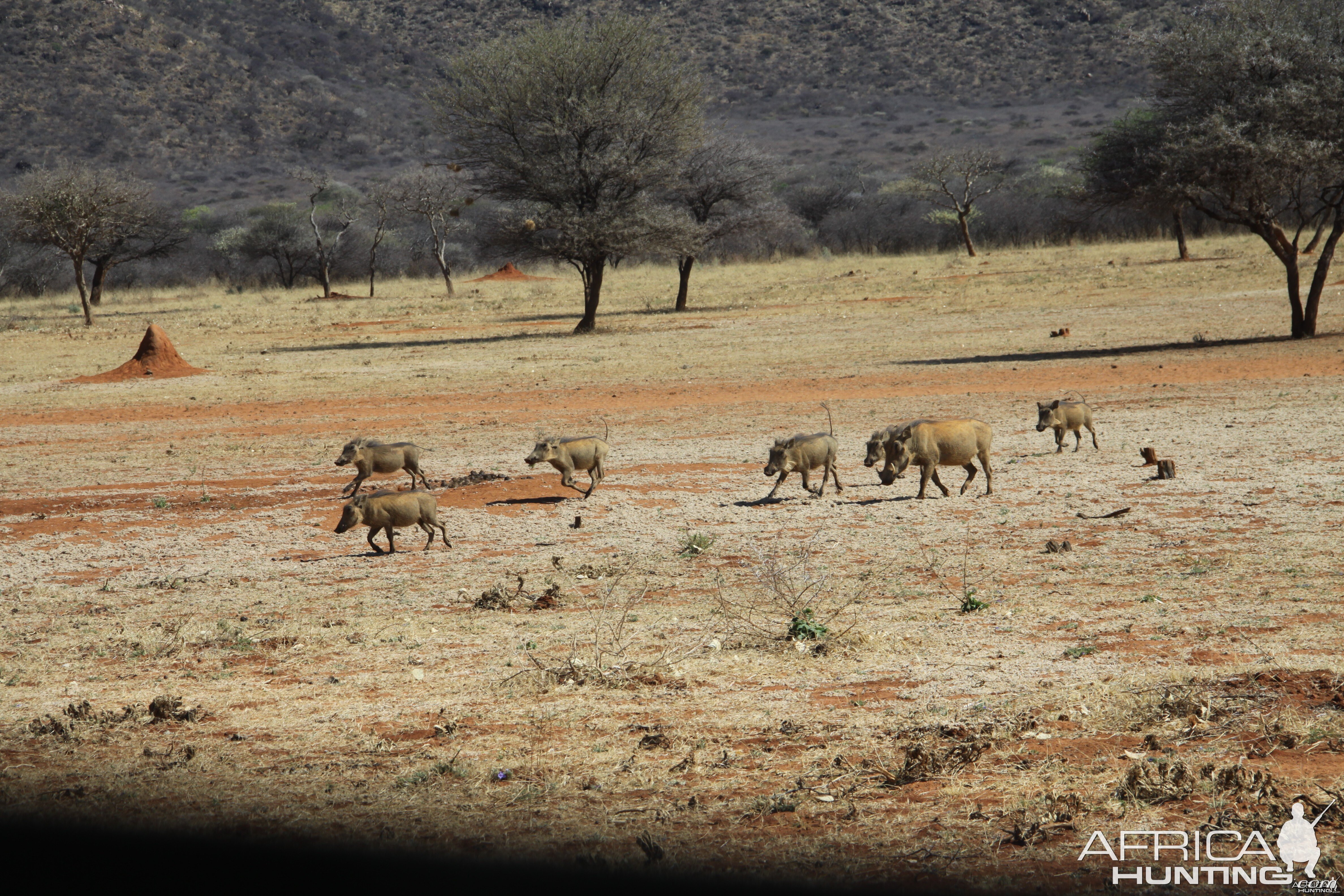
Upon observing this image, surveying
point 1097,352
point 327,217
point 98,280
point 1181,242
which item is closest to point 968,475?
point 1097,352

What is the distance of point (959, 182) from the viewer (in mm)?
62375

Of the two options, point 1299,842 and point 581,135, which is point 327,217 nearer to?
point 581,135

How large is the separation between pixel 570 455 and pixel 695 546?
2.54 metres

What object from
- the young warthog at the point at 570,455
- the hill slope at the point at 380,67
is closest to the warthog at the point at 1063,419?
the young warthog at the point at 570,455

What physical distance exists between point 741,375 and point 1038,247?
3399cm

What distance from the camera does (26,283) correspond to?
194 feet

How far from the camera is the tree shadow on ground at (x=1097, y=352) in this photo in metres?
22.4

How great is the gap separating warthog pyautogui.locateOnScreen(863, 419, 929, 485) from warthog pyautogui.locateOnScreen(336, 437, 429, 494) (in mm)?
4365

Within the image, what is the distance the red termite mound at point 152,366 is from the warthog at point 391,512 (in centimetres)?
1720

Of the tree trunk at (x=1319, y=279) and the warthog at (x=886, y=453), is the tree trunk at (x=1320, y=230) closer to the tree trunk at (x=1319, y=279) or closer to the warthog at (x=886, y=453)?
the tree trunk at (x=1319, y=279)

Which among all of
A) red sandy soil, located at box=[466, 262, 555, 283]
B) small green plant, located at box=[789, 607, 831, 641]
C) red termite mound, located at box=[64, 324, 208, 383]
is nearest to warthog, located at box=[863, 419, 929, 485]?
small green plant, located at box=[789, 607, 831, 641]

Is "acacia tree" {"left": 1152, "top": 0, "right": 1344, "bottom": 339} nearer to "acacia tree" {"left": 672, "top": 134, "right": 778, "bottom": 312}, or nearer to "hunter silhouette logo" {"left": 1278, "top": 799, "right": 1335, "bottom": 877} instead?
"hunter silhouette logo" {"left": 1278, "top": 799, "right": 1335, "bottom": 877}

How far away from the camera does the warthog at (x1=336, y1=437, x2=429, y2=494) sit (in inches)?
454

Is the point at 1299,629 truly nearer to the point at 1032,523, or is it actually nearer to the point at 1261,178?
the point at 1032,523
